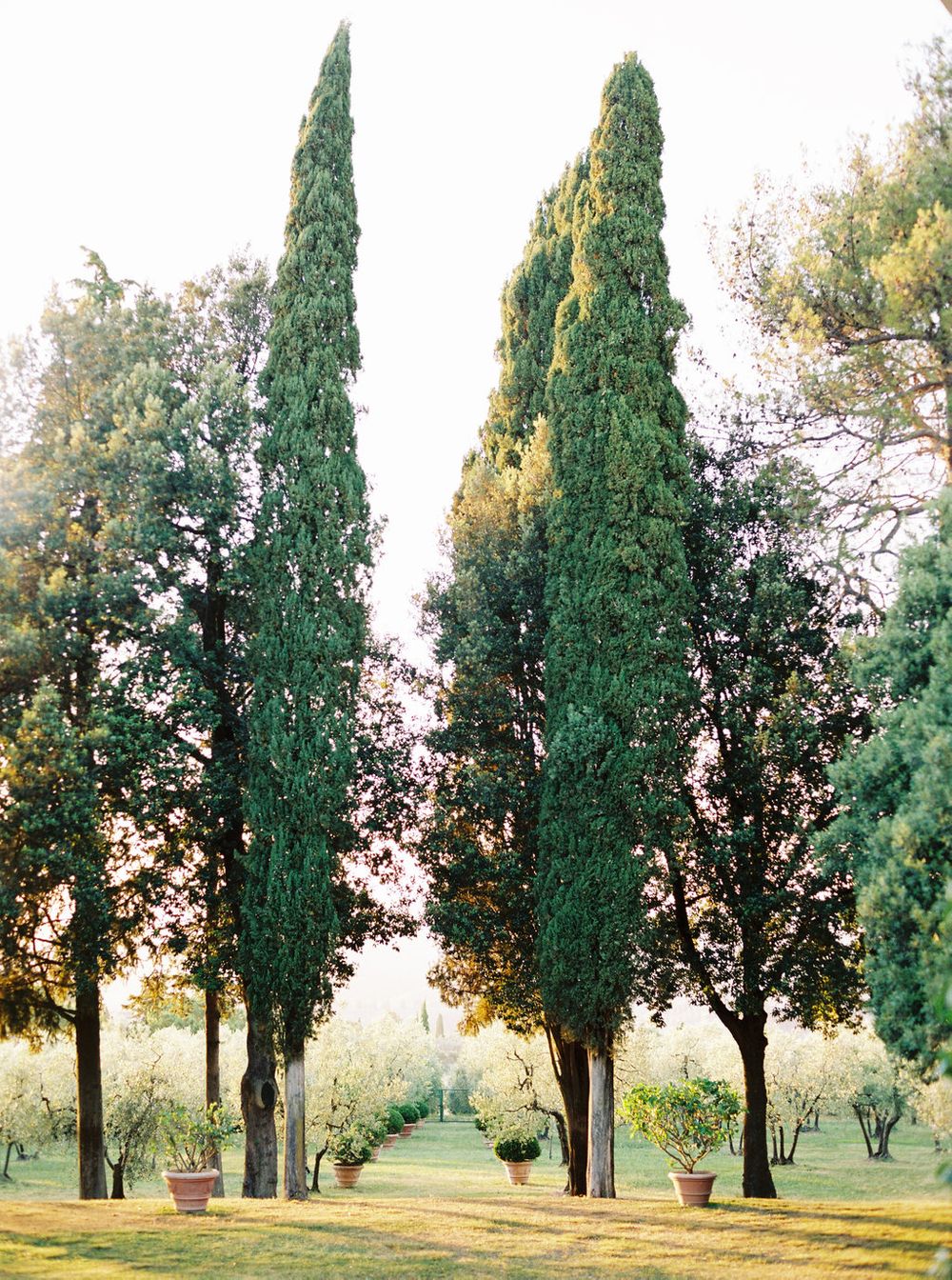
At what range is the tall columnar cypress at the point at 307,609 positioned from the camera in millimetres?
13852

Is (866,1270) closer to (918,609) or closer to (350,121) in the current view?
(918,609)

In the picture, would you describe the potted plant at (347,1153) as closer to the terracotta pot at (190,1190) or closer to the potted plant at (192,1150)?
the potted plant at (192,1150)

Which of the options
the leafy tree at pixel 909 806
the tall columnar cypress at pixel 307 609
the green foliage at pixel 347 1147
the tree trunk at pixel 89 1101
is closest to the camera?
the leafy tree at pixel 909 806

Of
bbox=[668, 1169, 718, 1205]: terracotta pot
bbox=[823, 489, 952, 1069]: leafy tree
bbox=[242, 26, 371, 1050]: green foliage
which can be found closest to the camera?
bbox=[823, 489, 952, 1069]: leafy tree

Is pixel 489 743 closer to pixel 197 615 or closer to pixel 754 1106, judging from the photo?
pixel 197 615

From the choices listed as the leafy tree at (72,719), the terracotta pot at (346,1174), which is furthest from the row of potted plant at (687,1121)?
the terracotta pot at (346,1174)

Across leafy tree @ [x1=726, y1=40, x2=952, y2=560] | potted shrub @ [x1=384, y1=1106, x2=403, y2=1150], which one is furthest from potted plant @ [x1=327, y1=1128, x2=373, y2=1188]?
leafy tree @ [x1=726, y1=40, x2=952, y2=560]

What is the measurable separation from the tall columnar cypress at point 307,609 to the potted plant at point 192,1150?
1.21 metres

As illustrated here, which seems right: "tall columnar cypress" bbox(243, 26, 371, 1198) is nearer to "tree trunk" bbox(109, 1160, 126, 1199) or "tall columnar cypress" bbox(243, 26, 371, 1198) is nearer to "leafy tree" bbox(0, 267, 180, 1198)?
"leafy tree" bbox(0, 267, 180, 1198)

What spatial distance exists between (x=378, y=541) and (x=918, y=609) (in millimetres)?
8635

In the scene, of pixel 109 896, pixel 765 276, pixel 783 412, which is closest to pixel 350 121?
pixel 765 276

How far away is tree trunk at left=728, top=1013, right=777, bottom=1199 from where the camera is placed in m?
15.7

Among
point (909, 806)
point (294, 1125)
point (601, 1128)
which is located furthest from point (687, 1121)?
point (909, 806)

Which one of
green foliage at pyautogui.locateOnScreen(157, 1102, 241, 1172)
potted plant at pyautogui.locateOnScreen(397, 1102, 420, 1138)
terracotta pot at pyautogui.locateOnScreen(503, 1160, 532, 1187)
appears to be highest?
green foliage at pyautogui.locateOnScreen(157, 1102, 241, 1172)
